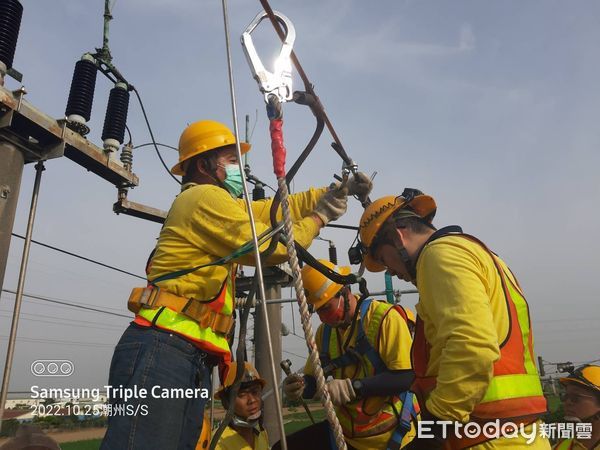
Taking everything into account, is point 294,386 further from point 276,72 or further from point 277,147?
point 276,72

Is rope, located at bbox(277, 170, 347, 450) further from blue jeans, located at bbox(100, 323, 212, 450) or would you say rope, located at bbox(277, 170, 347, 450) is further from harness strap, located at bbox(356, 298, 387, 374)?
harness strap, located at bbox(356, 298, 387, 374)

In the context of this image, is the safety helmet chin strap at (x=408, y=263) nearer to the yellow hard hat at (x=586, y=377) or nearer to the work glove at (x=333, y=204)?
the work glove at (x=333, y=204)

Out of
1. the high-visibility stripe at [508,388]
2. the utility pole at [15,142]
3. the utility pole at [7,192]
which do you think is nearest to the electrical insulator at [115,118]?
the utility pole at [15,142]

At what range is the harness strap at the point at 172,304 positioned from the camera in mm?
2199

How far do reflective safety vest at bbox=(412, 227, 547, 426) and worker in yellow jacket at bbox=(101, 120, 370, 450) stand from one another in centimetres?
102

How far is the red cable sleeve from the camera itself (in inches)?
69.9

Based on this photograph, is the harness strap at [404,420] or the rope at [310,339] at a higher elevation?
the rope at [310,339]

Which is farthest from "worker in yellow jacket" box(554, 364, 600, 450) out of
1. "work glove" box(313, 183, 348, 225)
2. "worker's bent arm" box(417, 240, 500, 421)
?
"work glove" box(313, 183, 348, 225)

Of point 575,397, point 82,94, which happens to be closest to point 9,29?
point 82,94

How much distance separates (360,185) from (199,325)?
1401 mm

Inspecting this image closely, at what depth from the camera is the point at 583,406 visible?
5.02 m

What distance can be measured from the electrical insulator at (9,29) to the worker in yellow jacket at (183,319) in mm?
4000

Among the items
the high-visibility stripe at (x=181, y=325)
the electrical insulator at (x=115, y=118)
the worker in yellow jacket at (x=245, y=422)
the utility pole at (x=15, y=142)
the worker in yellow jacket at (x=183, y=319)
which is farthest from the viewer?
the electrical insulator at (x=115, y=118)

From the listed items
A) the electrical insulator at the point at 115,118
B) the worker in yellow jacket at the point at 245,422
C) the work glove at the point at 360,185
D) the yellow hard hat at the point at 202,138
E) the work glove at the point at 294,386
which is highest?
the electrical insulator at the point at 115,118
